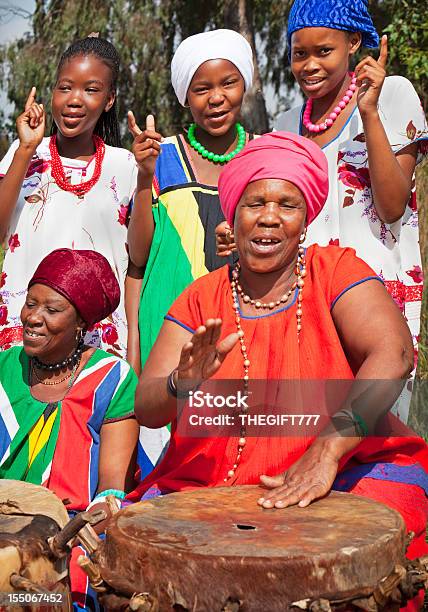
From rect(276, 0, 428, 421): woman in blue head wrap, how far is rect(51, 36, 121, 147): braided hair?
0.84 meters

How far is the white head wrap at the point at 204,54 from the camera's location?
407 centimetres

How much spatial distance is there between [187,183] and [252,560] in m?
2.19

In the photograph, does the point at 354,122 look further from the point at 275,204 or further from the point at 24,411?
the point at 24,411

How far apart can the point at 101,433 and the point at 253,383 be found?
75cm

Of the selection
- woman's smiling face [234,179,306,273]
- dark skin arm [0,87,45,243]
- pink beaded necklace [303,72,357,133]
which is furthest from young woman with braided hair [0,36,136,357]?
woman's smiling face [234,179,306,273]

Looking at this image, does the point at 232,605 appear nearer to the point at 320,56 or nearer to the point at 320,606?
the point at 320,606

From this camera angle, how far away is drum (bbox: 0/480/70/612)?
8.14 ft

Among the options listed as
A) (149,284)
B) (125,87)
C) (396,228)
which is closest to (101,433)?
(149,284)

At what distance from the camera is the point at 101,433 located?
11.5 ft

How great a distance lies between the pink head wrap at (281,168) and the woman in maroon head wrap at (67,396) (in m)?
0.74

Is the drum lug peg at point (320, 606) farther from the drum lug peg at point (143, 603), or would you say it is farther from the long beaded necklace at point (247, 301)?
the long beaded necklace at point (247, 301)

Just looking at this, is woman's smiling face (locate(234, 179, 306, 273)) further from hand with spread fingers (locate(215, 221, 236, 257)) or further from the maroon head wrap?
the maroon head wrap

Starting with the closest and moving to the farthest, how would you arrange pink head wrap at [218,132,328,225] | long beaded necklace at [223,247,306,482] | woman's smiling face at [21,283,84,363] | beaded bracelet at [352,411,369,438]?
beaded bracelet at [352,411,369,438]
long beaded necklace at [223,247,306,482]
pink head wrap at [218,132,328,225]
woman's smiling face at [21,283,84,363]

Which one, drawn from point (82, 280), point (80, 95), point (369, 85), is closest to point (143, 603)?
point (82, 280)
